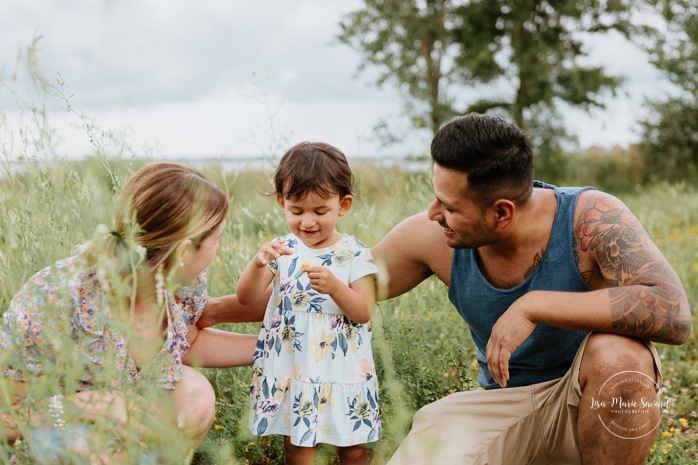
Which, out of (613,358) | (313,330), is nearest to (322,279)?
(313,330)

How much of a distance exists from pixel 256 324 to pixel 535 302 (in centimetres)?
150

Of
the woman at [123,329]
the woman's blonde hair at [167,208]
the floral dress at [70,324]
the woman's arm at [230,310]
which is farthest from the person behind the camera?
the woman's arm at [230,310]

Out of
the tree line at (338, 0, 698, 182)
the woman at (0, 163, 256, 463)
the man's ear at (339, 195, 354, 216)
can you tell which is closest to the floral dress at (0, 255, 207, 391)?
the woman at (0, 163, 256, 463)

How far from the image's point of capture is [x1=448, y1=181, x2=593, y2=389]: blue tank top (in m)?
2.72

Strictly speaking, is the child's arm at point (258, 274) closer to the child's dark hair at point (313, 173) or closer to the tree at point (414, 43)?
the child's dark hair at point (313, 173)

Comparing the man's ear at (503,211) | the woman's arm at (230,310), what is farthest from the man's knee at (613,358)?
the woman's arm at (230,310)

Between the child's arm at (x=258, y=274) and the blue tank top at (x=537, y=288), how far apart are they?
719 mm

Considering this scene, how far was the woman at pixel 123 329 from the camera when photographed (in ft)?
5.80

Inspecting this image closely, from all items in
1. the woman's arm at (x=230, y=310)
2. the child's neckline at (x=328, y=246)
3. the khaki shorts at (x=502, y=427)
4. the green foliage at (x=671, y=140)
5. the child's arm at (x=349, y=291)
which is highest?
the child's neckline at (x=328, y=246)

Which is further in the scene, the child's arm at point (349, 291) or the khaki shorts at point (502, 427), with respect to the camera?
the khaki shorts at point (502, 427)

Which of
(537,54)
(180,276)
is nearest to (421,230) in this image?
(180,276)

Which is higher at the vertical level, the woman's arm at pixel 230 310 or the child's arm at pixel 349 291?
the child's arm at pixel 349 291

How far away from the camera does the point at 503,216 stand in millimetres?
2719

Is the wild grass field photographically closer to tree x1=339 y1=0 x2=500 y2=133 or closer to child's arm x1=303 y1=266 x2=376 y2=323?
child's arm x1=303 y1=266 x2=376 y2=323
